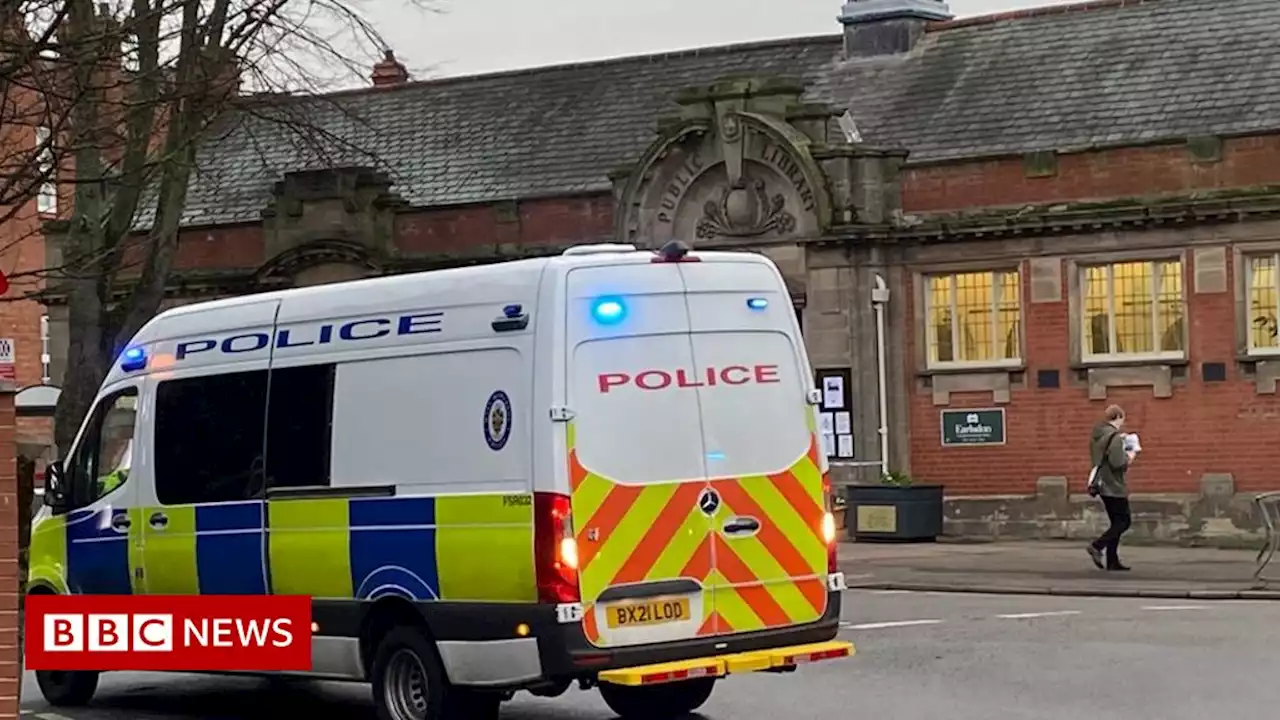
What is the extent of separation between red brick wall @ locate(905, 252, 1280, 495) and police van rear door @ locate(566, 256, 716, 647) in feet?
55.4

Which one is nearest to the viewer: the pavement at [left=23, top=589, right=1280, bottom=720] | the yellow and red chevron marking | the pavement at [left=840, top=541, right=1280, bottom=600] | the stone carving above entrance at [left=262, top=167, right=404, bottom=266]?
the yellow and red chevron marking

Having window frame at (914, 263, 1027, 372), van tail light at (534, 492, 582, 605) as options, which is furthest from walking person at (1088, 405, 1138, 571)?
van tail light at (534, 492, 582, 605)

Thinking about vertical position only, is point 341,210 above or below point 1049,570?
above

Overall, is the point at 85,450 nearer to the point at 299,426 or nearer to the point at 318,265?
the point at 299,426

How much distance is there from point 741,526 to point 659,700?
173cm

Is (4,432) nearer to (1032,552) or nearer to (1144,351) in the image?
(1032,552)

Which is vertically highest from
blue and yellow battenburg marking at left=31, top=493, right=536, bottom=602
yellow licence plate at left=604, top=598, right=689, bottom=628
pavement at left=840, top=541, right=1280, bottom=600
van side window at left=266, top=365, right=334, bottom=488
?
van side window at left=266, top=365, right=334, bottom=488

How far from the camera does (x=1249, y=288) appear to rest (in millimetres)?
27359

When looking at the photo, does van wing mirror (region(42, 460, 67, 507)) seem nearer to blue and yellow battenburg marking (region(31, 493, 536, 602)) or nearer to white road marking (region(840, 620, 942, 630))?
blue and yellow battenburg marking (region(31, 493, 536, 602))

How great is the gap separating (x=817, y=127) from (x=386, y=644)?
60.8 feet

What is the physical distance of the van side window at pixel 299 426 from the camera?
12.8 m

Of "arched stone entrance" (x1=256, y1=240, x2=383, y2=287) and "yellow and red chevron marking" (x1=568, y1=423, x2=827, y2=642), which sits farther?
"arched stone entrance" (x1=256, y1=240, x2=383, y2=287)

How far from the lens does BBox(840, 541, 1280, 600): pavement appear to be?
20.9 meters

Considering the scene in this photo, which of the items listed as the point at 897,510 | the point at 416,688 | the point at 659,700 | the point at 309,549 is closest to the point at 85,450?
the point at 309,549
